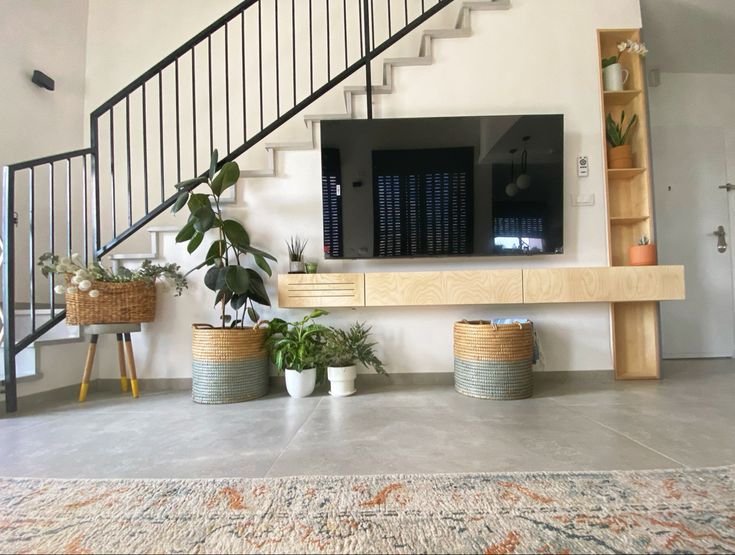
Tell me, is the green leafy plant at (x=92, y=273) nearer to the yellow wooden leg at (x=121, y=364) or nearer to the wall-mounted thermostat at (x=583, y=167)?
the yellow wooden leg at (x=121, y=364)

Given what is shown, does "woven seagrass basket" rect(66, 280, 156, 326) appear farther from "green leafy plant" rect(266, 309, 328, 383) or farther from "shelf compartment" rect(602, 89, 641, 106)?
"shelf compartment" rect(602, 89, 641, 106)

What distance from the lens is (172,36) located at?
2.96m

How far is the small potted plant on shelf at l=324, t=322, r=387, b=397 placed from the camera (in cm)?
204

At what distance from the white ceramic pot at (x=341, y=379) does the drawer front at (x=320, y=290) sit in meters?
0.37

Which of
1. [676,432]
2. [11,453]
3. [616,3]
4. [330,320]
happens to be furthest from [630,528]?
[616,3]

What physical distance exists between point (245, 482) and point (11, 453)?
1002mm

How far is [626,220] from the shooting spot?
7.74ft

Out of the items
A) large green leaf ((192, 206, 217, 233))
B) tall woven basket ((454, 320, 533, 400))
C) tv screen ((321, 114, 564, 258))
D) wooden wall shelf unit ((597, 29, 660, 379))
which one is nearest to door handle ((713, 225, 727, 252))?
wooden wall shelf unit ((597, 29, 660, 379))

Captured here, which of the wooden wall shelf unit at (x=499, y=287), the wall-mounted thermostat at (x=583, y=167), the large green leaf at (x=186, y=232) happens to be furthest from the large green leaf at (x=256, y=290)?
the wall-mounted thermostat at (x=583, y=167)

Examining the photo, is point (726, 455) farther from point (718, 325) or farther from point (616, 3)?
point (616, 3)

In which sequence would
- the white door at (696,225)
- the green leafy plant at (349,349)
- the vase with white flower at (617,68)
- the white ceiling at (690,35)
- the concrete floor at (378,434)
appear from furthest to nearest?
the white door at (696,225), the white ceiling at (690,35), the vase with white flower at (617,68), the green leafy plant at (349,349), the concrete floor at (378,434)

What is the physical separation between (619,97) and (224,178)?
2.61 metres

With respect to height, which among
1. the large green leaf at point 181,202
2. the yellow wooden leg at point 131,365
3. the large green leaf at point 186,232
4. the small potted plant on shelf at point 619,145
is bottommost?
the yellow wooden leg at point 131,365

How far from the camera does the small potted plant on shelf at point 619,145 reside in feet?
7.71
